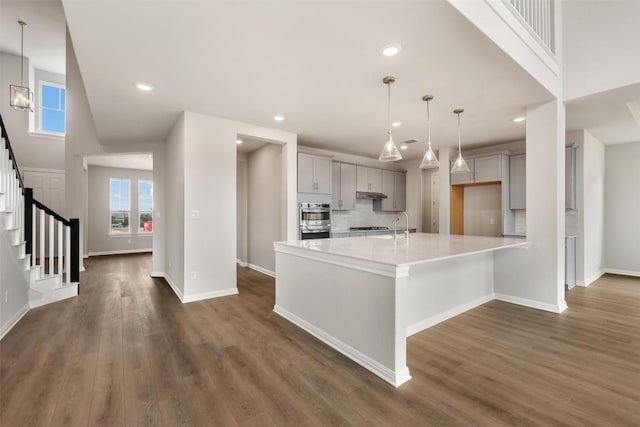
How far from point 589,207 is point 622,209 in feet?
4.43

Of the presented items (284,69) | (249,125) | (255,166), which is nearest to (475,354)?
(284,69)

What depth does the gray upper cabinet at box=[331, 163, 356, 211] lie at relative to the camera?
19.7 feet

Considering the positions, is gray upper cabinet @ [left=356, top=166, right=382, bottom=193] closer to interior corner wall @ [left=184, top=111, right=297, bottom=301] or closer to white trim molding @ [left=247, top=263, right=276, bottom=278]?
white trim molding @ [left=247, top=263, right=276, bottom=278]

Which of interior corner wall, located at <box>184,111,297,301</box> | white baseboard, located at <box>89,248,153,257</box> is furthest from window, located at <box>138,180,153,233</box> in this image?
interior corner wall, located at <box>184,111,297,301</box>

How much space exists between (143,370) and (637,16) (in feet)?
19.2

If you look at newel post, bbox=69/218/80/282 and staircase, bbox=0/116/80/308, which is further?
Result: newel post, bbox=69/218/80/282

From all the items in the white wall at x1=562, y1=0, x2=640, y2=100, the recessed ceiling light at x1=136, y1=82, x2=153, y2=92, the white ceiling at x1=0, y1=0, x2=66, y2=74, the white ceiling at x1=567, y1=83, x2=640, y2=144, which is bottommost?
the recessed ceiling light at x1=136, y1=82, x2=153, y2=92

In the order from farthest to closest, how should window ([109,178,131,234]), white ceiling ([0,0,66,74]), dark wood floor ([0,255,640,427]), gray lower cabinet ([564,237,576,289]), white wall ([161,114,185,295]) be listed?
window ([109,178,131,234]) < gray lower cabinet ([564,237,576,289]) < white ceiling ([0,0,66,74]) < white wall ([161,114,185,295]) < dark wood floor ([0,255,640,427])

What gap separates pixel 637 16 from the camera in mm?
3072

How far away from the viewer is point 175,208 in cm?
447

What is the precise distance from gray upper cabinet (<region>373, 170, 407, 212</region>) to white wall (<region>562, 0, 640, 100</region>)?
3816mm

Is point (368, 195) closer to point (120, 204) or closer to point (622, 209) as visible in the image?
point (622, 209)

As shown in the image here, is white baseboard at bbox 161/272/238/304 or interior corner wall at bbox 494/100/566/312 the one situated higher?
interior corner wall at bbox 494/100/566/312

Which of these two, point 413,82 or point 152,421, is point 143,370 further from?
point 413,82
